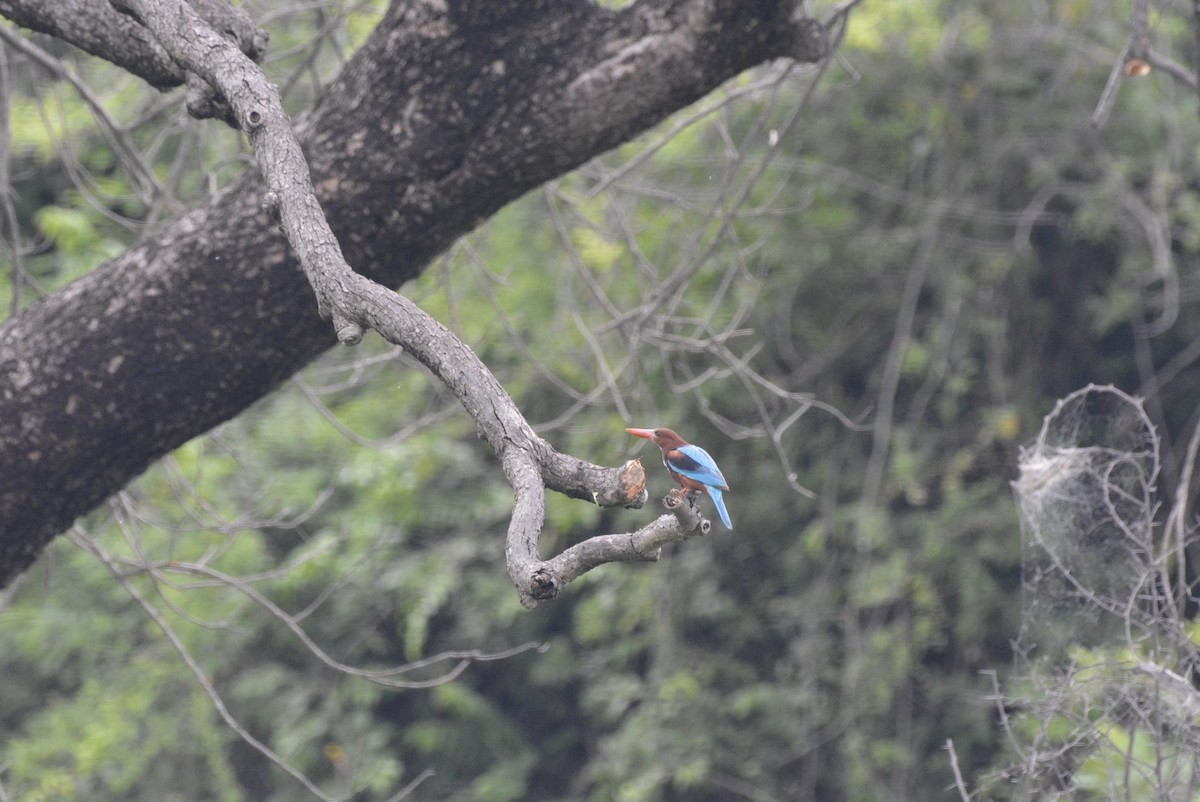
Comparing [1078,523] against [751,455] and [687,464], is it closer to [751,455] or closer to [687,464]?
[687,464]

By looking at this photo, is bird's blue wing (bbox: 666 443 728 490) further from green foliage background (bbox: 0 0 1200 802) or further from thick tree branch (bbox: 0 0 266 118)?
green foliage background (bbox: 0 0 1200 802)

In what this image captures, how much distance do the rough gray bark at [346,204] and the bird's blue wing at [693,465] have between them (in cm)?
64

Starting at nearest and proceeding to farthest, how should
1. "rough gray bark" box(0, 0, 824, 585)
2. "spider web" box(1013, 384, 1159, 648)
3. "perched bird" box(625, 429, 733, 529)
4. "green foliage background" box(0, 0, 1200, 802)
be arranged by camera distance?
"perched bird" box(625, 429, 733, 529)
"rough gray bark" box(0, 0, 824, 585)
"spider web" box(1013, 384, 1159, 648)
"green foliage background" box(0, 0, 1200, 802)

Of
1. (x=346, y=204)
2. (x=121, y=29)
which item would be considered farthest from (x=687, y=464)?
(x=121, y=29)

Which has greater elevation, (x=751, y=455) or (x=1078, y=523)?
(x=1078, y=523)

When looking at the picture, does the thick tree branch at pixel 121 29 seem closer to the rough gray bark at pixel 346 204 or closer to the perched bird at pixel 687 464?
the rough gray bark at pixel 346 204

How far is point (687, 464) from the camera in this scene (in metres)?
2.31

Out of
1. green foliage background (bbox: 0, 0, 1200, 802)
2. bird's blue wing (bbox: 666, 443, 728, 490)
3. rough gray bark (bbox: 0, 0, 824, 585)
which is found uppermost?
rough gray bark (bbox: 0, 0, 824, 585)

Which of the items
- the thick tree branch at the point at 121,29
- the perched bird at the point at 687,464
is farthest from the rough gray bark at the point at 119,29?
the perched bird at the point at 687,464

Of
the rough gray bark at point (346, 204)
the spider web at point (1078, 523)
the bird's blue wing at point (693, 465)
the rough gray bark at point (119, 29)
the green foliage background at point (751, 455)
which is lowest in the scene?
the green foliage background at point (751, 455)

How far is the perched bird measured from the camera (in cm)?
225

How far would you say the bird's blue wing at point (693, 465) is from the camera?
7.52 ft

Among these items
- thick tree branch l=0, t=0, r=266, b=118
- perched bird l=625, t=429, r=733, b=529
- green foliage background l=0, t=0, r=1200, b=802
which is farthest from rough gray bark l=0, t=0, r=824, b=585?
green foliage background l=0, t=0, r=1200, b=802

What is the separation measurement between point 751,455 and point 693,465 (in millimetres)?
3430
